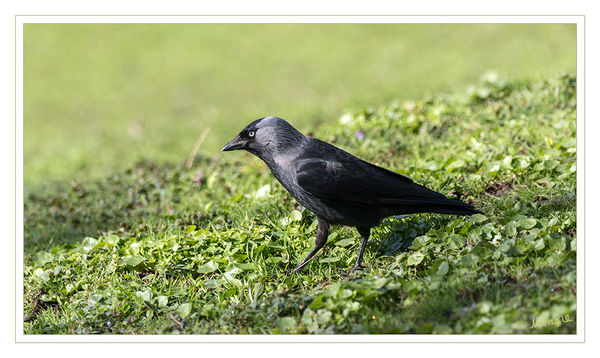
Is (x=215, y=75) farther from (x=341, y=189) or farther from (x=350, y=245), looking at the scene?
(x=341, y=189)

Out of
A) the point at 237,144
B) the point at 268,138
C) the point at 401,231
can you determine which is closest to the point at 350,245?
the point at 401,231

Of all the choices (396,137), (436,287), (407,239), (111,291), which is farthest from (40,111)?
(436,287)

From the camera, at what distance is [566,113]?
263 inches

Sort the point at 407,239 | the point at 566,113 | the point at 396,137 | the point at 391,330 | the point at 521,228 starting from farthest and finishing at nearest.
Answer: the point at 396,137 → the point at 566,113 → the point at 407,239 → the point at 521,228 → the point at 391,330

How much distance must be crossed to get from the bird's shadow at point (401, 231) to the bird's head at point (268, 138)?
100 centimetres

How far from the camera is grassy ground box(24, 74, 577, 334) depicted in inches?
149

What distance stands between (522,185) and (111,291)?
139 inches

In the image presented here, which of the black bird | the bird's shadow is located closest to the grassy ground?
the bird's shadow

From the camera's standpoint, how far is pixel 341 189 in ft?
15.0

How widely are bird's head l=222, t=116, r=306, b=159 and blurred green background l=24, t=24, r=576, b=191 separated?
3893 millimetres

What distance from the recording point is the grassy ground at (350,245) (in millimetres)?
3777

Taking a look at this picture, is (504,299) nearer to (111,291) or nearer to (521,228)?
(521,228)

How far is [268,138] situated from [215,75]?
9.59 metres
